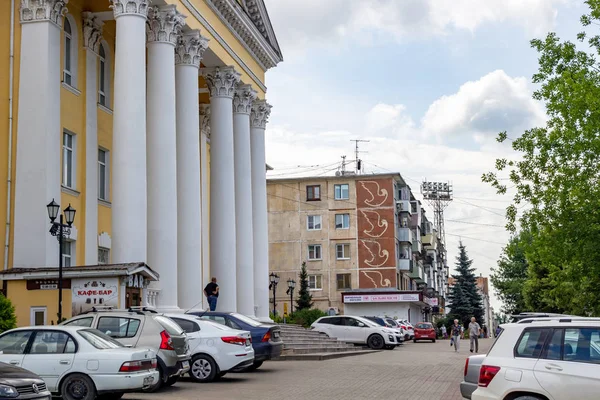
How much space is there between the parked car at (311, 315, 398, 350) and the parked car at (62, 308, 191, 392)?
24.1 metres

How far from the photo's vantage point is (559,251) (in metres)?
28.7

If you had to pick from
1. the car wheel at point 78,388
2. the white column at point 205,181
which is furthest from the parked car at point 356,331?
the car wheel at point 78,388

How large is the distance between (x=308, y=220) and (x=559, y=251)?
4628 centimetres

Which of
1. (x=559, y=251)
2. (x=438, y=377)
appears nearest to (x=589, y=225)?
(x=559, y=251)

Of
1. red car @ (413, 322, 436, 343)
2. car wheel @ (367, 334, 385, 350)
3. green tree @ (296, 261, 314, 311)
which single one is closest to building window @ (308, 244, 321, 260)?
green tree @ (296, 261, 314, 311)

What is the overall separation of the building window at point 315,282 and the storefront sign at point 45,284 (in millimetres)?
52745

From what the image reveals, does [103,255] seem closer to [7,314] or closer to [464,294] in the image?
[7,314]

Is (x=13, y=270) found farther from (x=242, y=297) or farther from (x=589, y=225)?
(x=589, y=225)

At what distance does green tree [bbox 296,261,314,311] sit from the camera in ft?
225

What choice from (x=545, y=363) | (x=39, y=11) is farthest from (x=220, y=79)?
(x=545, y=363)

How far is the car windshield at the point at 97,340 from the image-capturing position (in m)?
14.3

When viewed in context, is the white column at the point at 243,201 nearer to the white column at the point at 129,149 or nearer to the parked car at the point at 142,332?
the white column at the point at 129,149

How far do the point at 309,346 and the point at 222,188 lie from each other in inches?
288

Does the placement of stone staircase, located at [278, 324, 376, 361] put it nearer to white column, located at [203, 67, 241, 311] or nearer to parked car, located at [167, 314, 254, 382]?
white column, located at [203, 67, 241, 311]
